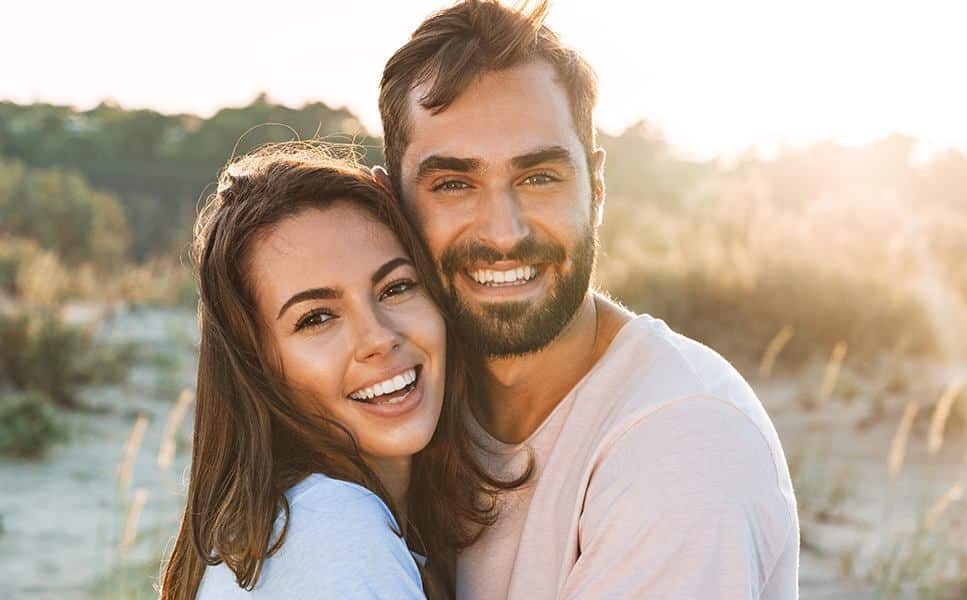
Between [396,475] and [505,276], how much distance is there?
0.68 meters

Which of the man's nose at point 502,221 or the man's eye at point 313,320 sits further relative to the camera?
the man's nose at point 502,221

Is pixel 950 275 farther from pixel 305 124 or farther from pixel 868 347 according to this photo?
pixel 305 124

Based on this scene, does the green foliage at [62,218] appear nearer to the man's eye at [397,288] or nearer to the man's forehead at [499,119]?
the man's forehead at [499,119]

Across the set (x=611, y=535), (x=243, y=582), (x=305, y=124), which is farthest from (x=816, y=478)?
(x=305, y=124)

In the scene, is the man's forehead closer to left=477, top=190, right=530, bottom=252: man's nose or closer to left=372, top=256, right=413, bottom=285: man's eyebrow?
left=477, top=190, right=530, bottom=252: man's nose

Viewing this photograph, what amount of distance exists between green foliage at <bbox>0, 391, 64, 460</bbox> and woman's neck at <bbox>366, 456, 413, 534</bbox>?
5.37 metres

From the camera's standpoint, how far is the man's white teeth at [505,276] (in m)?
3.11

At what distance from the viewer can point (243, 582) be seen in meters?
2.28

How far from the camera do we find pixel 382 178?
319 centimetres

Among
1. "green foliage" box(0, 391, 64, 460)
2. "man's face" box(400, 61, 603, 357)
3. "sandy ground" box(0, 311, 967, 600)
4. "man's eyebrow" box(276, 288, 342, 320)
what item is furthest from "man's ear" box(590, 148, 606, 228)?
"green foliage" box(0, 391, 64, 460)

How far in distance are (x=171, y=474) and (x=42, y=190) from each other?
14189 millimetres

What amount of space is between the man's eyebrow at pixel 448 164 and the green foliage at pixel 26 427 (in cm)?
560

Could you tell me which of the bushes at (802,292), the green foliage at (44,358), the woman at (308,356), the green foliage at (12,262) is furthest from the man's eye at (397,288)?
the green foliage at (12,262)

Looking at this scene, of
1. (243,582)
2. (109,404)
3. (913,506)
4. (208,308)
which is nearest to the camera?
(243,582)
